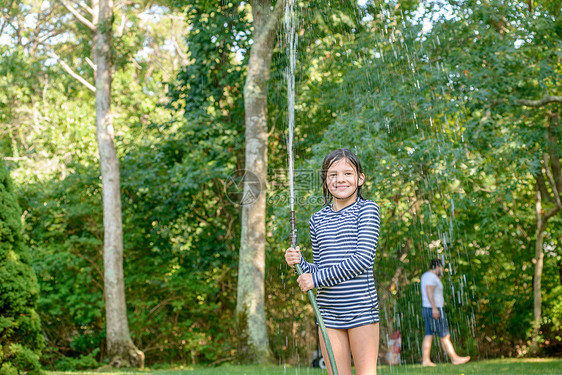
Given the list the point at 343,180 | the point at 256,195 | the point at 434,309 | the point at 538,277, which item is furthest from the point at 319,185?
the point at 343,180

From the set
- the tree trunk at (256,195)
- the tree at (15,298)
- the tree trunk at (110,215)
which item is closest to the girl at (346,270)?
the tree at (15,298)

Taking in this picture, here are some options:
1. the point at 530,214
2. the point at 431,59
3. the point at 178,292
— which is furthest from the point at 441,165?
the point at 178,292

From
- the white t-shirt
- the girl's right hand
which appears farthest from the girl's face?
the white t-shirt

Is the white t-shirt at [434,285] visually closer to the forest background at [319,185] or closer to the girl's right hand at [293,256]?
the forest background at [319,185]

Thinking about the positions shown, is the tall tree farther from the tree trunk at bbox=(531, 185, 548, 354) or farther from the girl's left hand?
the girl's left hand

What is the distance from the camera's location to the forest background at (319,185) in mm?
8555

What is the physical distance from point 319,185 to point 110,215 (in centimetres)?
429

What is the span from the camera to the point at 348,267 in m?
2.60

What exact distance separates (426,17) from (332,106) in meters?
2.36

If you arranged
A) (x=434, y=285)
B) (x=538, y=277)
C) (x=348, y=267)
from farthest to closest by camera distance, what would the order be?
1. (x=538, y=277)
2. (x=434, y=285)
3. (x=348, y=267)

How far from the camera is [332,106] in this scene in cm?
1073

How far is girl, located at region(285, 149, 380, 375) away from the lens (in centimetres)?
262

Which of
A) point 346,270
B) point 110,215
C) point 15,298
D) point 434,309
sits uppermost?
point 110,215

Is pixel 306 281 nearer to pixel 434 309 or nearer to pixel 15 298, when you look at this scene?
pixel 15 298
